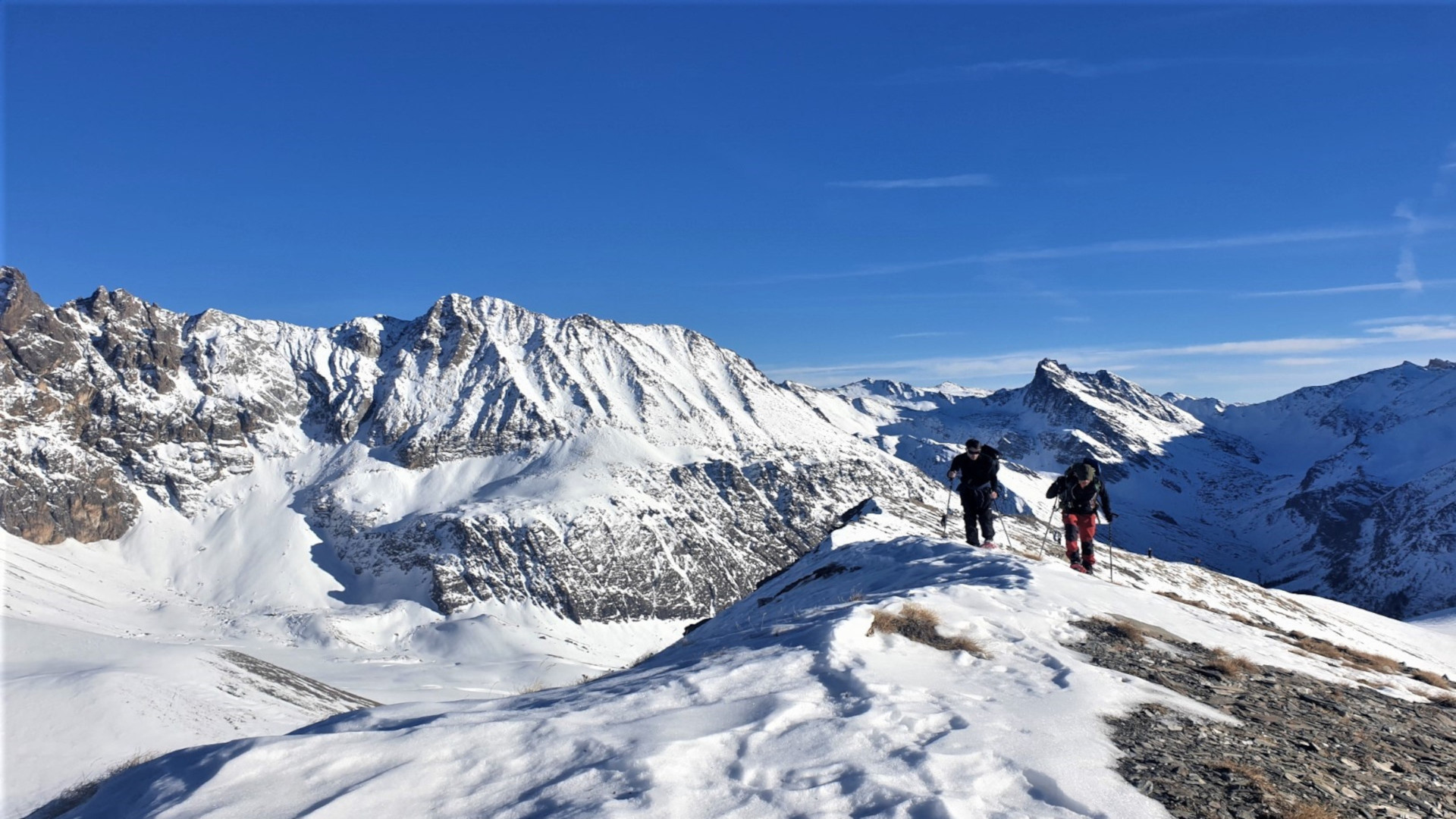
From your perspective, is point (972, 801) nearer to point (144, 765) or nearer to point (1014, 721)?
point (1014, 721)

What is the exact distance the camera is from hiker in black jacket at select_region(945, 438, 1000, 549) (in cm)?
2153

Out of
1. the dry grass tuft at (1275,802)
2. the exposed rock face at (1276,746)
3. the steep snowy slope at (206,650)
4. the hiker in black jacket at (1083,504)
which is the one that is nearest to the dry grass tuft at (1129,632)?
the exposed rock face at (1276,746)

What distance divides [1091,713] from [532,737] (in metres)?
6.30

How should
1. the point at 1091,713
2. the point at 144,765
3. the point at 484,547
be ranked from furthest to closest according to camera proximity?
the point at 484,547 → the point at 1091,713 → the point at 144,765

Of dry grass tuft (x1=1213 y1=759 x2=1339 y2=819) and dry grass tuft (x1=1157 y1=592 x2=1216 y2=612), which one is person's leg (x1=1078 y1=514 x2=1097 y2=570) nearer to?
dry grass tuft (x1=1157 y1=592 x2=1216 y2=612)

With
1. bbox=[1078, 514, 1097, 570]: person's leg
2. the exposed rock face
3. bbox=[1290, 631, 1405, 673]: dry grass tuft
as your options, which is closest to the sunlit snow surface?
the exposed rock face

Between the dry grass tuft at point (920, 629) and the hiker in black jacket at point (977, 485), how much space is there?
9702mm

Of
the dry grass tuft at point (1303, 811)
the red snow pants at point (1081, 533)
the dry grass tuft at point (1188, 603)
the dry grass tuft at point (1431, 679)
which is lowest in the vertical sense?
the dry grass tuft at point (1431, 679)

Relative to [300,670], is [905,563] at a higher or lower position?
higher

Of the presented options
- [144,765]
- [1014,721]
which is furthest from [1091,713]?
[144,765]

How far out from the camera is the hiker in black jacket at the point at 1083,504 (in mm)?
20562

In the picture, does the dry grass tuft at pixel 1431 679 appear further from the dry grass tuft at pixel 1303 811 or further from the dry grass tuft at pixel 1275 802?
the dry grass tuft at pixel 1303 811

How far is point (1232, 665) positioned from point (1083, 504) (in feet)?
29.4

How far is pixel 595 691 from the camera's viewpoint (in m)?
9.91
